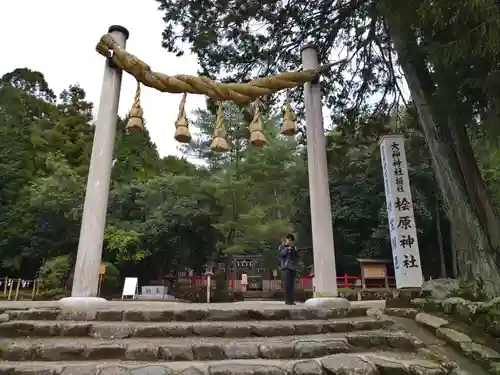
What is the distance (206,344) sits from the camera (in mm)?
3277

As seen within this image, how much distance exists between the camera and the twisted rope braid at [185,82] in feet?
18.5

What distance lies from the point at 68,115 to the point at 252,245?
17.1 m

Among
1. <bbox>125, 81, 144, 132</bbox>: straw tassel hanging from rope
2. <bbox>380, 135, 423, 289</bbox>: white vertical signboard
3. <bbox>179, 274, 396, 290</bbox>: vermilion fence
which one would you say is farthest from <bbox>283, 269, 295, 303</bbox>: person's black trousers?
<bbox>179, 274, 396, 290</bbox>: vermilion fence

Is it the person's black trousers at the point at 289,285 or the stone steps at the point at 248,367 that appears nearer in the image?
the stone steps at the point at 248,367

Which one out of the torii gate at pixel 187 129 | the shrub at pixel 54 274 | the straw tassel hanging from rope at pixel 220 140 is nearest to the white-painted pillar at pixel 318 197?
the torii gate at pixel 187 129

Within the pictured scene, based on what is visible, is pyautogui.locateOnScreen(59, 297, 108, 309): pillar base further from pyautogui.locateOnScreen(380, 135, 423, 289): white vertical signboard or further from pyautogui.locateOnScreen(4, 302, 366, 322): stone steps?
pyautogui.locateOnScreen(380, 135, 423, 289): white vertical signboard

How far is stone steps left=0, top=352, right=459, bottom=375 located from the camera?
9.07 feet

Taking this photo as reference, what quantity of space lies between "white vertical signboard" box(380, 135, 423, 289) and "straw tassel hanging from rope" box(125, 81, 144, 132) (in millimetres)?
5106

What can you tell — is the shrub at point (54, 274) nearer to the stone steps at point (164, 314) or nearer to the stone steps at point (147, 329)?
the stone steps at point (164, 314)

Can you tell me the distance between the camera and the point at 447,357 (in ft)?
11.5

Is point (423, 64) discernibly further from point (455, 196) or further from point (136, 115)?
point (136, 115)

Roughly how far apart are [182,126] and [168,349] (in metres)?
3.53

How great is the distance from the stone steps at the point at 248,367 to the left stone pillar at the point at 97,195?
176 centimetres

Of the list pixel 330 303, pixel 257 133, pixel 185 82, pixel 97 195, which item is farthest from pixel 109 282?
pixel 330 303
